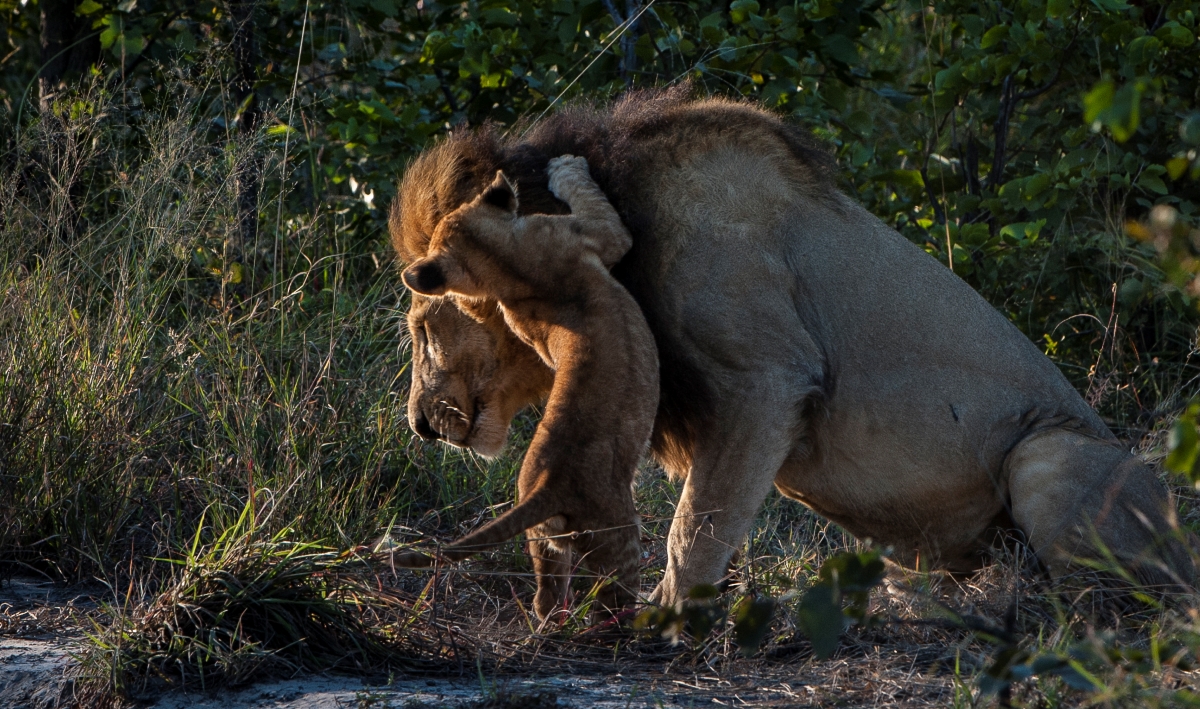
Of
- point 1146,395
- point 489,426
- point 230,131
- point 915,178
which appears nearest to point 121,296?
point 230,131

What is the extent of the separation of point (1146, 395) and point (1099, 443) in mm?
2048

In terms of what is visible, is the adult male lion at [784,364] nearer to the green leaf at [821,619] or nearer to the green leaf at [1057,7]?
the green leaf at [821,619]

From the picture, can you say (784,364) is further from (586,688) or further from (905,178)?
(905,178)

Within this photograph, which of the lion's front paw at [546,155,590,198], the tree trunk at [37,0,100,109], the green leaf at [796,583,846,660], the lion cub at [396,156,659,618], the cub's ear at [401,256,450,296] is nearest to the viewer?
the green leaf at [796,583,846,660]

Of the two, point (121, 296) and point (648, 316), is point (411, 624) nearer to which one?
point (648, 316)

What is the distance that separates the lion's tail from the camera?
2.77 m

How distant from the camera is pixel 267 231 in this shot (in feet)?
19.2

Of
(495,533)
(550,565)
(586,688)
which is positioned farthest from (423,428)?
(586,688)

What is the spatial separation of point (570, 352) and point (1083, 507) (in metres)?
1.42

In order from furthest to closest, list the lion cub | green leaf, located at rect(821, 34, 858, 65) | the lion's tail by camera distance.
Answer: green leaf, located at rect(821, 34, 858, 65) < the lion cub < the lion's tail

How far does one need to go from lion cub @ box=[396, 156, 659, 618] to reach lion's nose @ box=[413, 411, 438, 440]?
1.50 feet

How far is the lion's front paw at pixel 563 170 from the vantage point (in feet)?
11.5

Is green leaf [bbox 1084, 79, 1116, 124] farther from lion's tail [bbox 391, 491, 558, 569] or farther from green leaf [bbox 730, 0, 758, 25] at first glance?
green leaf [bbox 730, 0, 758, 25]

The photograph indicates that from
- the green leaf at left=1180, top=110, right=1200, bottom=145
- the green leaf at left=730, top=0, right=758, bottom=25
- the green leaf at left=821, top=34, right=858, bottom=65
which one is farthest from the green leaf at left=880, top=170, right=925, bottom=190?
the green leaf at left=1180, top=110, right=1200, bottom=145
